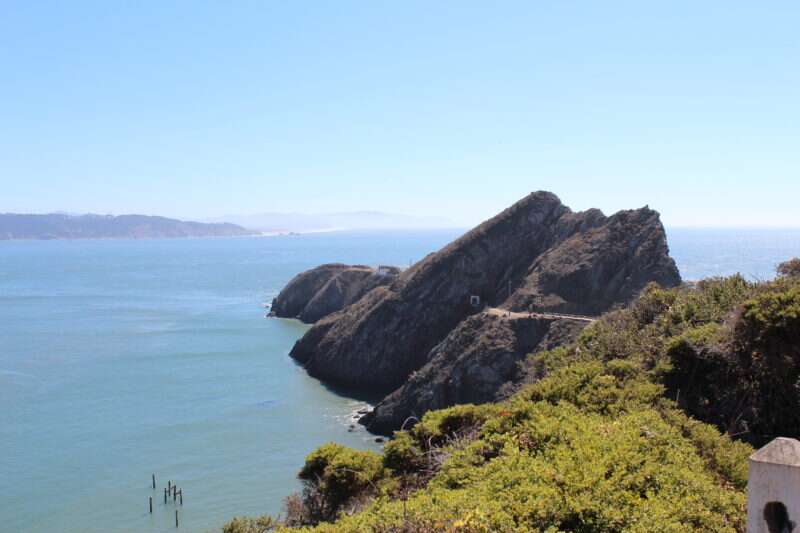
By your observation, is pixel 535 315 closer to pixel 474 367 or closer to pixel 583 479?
pixel 474 367

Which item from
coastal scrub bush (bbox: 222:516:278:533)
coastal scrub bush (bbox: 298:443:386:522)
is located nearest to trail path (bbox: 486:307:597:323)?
coastal scrub bush (bbox: 298:443:386:522)

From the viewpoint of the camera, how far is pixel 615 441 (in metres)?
10.7

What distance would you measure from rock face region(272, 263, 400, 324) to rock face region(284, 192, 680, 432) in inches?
750

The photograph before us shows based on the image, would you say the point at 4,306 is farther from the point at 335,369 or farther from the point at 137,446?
the point at 137,446

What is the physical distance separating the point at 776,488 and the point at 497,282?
5534 cm

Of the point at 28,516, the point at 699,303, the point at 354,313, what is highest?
the point at 699,303

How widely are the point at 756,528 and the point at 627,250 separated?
51.1 m

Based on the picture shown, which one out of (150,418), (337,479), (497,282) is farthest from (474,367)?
(337,479)

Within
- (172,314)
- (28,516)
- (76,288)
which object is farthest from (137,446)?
(76,288)

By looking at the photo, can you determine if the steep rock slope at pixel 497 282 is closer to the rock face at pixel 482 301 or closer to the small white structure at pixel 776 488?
the rock face at pixel 482 301

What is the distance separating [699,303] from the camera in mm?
20438

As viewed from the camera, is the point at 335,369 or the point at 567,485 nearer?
the point at 567,485

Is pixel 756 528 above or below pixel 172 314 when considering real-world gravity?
above

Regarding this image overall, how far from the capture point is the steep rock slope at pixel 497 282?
174ft
